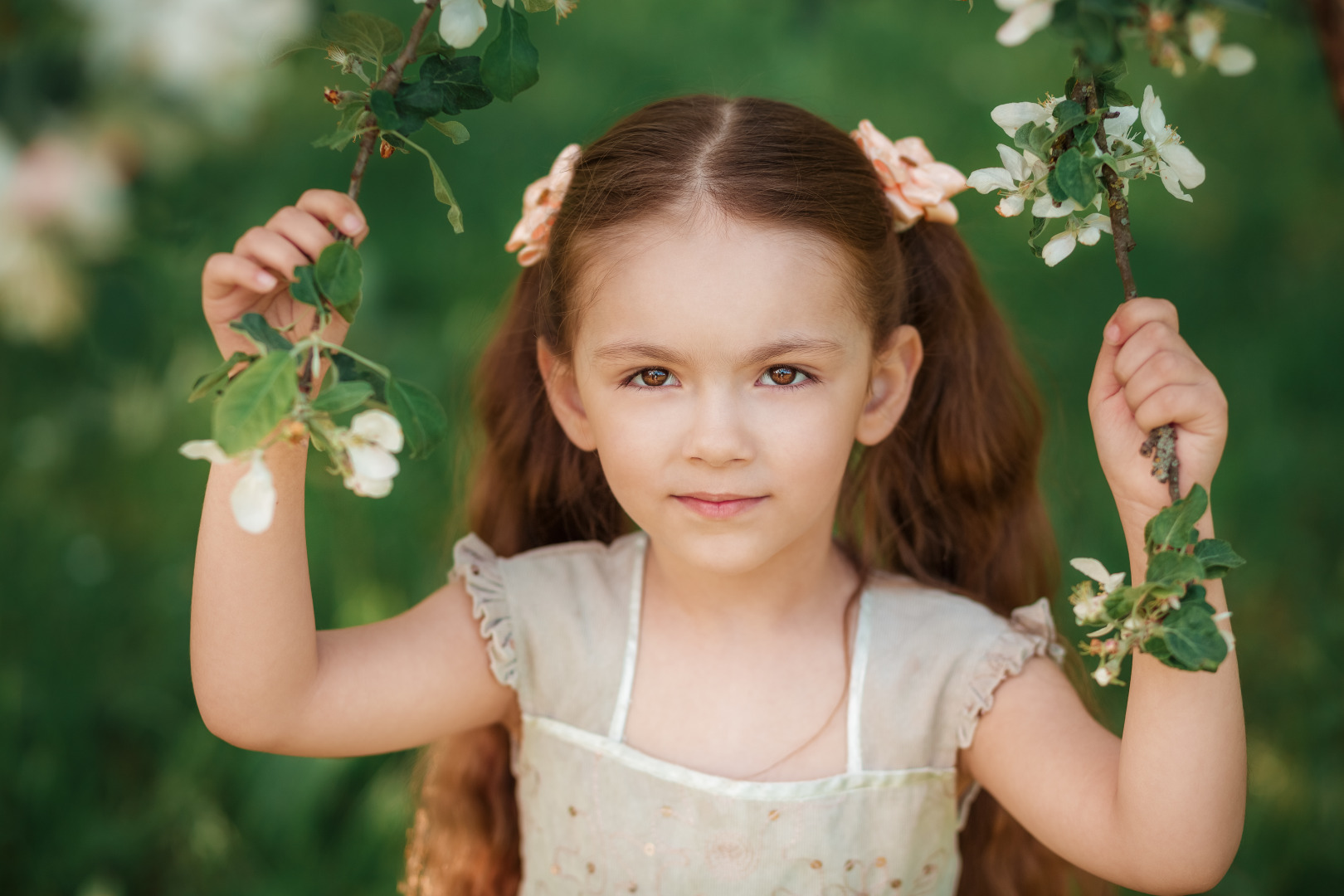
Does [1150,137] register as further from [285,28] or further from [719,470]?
[285,28]

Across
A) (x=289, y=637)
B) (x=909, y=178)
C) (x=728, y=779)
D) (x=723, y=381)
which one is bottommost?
(x=728, y=779)

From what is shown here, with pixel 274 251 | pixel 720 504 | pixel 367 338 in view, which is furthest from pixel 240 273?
pixel 367 338

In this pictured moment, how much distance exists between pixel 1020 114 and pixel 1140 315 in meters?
0.25

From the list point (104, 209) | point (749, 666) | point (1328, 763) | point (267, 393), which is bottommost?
point (1328, 763)

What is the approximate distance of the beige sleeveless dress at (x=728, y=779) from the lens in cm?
155

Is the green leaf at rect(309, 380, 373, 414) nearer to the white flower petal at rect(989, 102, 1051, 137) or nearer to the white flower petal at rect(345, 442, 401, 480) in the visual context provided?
the white flower petal at rect(345, 442, 401, 480)

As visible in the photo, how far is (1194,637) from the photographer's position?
0.97 m

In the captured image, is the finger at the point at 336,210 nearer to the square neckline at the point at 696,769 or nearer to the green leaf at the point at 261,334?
the green leaf at the point at 261,334

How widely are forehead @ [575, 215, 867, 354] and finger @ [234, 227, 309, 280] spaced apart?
403 millimetres

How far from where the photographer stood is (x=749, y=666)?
1650mm

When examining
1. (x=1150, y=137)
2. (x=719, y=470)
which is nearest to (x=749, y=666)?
(x=719, y=470)

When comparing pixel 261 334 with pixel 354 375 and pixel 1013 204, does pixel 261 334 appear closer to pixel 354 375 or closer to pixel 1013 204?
pixel 354 375

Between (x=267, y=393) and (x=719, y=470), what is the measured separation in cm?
61

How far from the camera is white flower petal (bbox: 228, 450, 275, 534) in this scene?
0.95m
